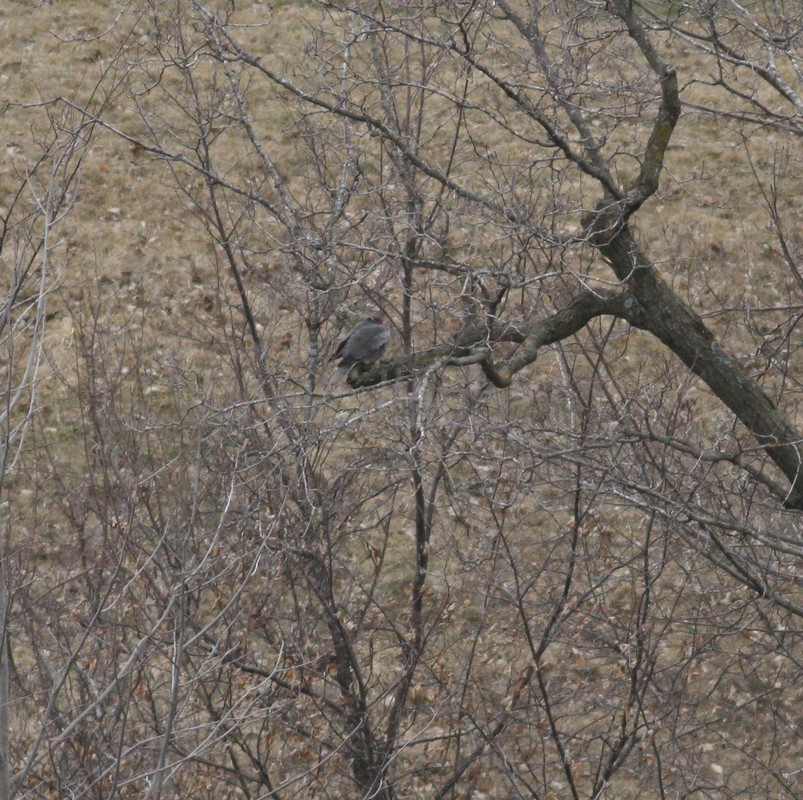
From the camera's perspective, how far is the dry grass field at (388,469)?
5.94 meters

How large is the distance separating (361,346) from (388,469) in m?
0.88

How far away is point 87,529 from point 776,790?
17.6 ft

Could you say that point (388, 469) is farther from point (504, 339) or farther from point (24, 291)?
point (24, 291)

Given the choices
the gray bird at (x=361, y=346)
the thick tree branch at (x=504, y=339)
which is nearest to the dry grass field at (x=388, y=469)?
the thick tree branch at (x=504, y=339)

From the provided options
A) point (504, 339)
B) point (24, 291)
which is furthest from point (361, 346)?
point (24, 291)

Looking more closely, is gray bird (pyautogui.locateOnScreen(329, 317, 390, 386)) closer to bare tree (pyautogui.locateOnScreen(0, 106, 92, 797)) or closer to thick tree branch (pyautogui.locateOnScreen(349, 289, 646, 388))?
thick tree branch (pyautogui.locateOnScreen(349, 289, 646, 388))

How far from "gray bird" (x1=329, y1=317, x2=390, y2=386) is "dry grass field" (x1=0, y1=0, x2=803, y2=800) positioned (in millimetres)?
206

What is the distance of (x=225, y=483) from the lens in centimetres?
698

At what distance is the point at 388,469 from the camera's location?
6.00 metres

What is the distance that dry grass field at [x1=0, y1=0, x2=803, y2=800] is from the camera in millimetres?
5938

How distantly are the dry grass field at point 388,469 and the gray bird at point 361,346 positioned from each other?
0.21 meters

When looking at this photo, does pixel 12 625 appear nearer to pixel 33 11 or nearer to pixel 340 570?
pixel 340 570

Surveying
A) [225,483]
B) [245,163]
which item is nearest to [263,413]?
[225,483]

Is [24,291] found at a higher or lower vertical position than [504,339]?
higher
